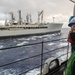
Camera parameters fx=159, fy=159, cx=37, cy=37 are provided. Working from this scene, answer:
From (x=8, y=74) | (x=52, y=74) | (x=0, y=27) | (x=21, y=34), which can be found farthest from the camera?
(x=21, y=34)

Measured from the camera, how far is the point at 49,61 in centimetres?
282

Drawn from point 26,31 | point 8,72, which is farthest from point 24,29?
point 8,72

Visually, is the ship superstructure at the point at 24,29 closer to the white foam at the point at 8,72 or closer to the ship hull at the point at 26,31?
the ship hull at the point at 26,31

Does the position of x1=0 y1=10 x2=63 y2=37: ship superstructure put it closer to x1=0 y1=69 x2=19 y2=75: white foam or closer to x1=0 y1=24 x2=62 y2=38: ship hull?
x1=0 y1=24 x2=62 y2=38: ship hull

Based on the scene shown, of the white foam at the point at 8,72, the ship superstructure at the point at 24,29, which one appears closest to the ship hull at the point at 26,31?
the ship superstructure at the point at 24,29

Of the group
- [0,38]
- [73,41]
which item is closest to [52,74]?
[73,41]

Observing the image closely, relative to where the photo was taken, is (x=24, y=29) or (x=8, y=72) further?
(x=24, y=29)

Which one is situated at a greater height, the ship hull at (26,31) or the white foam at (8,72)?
the ship hull at (26,31)

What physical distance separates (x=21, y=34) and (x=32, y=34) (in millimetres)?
5252

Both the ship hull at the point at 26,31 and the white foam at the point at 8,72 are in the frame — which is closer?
the white foam at the point at 8,72

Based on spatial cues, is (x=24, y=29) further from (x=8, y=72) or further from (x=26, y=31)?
(x=8, y=72)

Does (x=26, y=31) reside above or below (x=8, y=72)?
above

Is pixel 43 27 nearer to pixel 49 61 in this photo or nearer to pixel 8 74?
pixel 8 74

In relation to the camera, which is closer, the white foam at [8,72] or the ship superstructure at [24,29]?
→ the white foam at [8,72]
